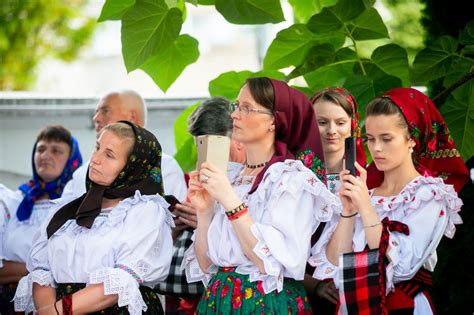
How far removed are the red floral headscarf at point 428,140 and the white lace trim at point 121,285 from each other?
99cm

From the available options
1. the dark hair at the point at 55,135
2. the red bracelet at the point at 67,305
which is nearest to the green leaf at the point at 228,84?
the dark hair at the point at 55,135

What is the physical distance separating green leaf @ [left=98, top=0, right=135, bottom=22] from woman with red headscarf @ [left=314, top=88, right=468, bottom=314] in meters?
1.13

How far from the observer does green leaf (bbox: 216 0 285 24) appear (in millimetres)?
3758

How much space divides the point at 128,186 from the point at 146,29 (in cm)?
66

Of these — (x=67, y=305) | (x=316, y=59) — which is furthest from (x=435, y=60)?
(x=67, y=305)

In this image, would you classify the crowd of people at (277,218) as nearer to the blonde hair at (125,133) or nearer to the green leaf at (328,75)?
the blonde hair at (125,133)

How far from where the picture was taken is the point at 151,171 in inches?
145

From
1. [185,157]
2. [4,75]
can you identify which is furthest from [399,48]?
[4,75]

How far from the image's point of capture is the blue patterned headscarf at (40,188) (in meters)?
4.71

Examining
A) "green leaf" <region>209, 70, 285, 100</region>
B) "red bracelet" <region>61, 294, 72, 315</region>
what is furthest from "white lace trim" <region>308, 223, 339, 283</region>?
"green leaf" <region>209, 70, 285, 100</region>

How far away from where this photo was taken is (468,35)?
4008 mm

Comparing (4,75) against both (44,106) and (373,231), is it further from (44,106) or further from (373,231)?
(373,231)

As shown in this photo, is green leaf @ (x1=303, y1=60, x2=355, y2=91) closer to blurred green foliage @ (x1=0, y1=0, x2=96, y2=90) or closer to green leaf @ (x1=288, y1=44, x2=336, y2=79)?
green leaf @ (x1=288, y1=44, x2=336, y2=79)

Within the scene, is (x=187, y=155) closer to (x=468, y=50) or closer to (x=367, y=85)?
(x=367, y=85)
